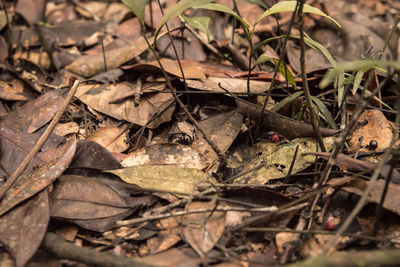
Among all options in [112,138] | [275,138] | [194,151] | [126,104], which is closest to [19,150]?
[112,138]

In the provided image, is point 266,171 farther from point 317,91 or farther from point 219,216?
point 317,91

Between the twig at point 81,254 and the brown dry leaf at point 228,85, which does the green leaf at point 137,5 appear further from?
the twig at point 81,254

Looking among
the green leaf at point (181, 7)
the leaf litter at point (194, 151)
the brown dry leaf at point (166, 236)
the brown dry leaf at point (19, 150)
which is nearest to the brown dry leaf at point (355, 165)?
the leaf litter at point (194, 151)

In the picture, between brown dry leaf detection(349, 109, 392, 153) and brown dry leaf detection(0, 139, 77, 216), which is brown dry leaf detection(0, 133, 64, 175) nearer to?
brown dry leaf detection(0, 139, 77, 216)

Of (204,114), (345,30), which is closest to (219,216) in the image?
(204,114)

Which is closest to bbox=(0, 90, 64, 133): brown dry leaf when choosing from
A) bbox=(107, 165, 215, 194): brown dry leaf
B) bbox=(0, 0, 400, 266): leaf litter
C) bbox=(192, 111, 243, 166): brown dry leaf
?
bbox=(0, 0, 400, 266): leaf litter
